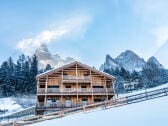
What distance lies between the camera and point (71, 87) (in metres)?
42.2

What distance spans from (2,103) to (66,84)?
24294 millimetres

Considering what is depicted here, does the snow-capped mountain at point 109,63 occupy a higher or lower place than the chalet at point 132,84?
higher

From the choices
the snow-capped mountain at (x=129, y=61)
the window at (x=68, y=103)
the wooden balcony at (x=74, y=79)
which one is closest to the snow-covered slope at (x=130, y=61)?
the snow-capped mountain at (x=129, y=61)

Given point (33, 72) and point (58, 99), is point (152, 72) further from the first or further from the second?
point (58, 99)

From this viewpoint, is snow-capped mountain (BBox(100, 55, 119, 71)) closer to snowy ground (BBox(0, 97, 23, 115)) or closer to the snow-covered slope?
the snow-covered slope

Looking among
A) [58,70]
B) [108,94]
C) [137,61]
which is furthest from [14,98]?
[137,61]

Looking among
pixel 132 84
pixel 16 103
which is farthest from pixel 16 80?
pixel 132 84

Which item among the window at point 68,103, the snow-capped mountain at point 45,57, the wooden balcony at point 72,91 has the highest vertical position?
the snow-capped mountain at point 45,57

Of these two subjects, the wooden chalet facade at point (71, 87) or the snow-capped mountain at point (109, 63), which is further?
the snow-capped mountain at point (109, 63)

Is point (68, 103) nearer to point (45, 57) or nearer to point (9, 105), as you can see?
point (9, 105)

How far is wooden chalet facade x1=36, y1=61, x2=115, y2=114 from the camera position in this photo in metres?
39.6

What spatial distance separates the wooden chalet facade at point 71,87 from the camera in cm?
3962

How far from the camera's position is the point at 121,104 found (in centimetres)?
2364

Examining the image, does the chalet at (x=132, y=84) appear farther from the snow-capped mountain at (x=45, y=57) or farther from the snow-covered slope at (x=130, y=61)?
the snow-capped mountain at (x=45, y=57)
